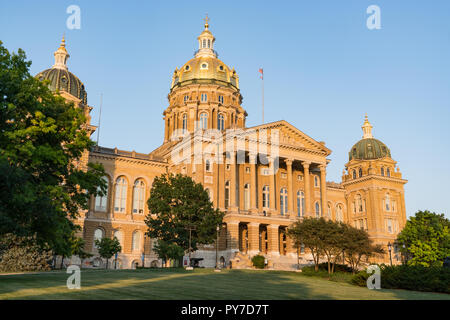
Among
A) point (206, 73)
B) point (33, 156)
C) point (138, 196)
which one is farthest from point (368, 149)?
point (33, 156)

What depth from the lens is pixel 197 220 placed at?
44.8 m

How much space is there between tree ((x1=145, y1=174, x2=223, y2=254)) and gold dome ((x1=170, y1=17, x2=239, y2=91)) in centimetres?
3324

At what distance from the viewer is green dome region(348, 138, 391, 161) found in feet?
269

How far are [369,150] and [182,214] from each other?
50.5m

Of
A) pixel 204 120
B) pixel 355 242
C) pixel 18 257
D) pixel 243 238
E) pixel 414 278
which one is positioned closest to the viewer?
pixel 414 278

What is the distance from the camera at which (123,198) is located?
61688 millimetres

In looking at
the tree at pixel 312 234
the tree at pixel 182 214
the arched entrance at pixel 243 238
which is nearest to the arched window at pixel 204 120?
the arched entrance at pixel 243 238

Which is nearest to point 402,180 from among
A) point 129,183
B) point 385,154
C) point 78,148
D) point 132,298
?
point 385,154

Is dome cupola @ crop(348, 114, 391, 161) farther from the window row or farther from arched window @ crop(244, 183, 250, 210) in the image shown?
the window row

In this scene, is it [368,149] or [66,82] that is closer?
[66,82]

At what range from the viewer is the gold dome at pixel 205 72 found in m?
75.8

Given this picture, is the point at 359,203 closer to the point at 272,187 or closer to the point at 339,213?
the point at 339,213

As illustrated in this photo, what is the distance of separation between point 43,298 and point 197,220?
30121mm
